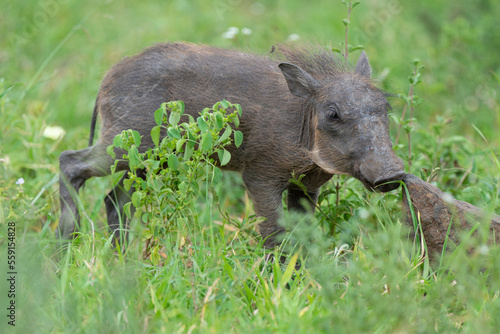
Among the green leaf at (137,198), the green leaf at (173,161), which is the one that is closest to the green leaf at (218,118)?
the green leaf at (173,161)

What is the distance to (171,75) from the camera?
14.6ft

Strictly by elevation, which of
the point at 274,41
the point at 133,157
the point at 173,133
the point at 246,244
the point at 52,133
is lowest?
the point at 246,244

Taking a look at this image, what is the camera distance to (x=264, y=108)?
4.30 meters

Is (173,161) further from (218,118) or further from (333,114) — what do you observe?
(333,114)

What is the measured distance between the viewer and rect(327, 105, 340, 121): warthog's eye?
391 centimetres

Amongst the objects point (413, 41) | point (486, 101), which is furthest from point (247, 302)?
point (413, 41)

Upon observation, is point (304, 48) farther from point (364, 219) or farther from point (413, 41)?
point (413, 41)

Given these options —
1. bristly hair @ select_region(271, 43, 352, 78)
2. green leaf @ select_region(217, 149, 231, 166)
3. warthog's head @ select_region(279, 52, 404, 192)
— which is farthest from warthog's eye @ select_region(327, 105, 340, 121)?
green leaf @ select_region(217, 149, 231, 166)

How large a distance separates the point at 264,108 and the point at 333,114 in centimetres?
58

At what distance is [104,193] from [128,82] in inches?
40.1

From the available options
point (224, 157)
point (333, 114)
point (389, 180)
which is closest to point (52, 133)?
point (224, 157)

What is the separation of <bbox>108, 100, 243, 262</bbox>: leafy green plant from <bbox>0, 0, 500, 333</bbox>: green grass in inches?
5.0

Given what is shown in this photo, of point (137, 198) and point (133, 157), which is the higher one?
point (133, 157)

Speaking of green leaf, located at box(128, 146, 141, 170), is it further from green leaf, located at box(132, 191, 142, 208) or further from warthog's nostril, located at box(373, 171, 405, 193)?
warthog's nostril, located at box(373, 171, 405, 193)
